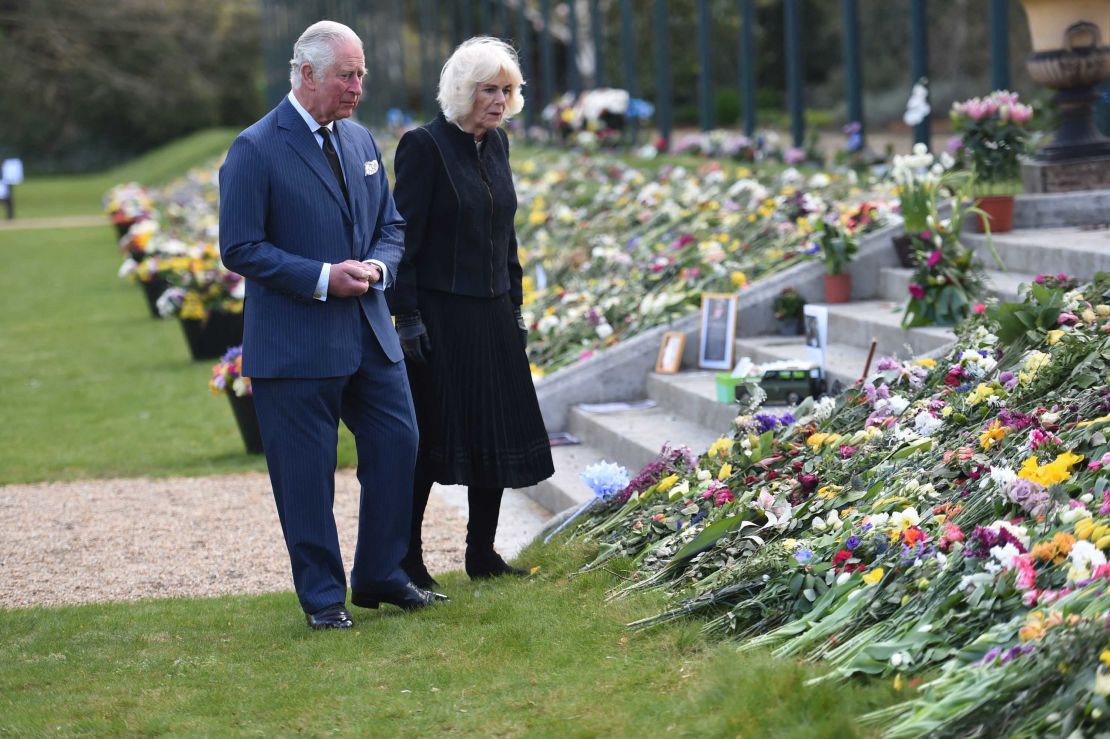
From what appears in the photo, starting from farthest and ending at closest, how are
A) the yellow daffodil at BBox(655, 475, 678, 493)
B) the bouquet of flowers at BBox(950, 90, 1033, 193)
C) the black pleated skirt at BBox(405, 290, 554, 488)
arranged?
the bouquet of flowers at BBox(950, 90, 1033, 193) < the yellow daffodil at BBox(655, 475, 678, 493) < the black pleated skirt at BBox(405, 290, 554, 488)

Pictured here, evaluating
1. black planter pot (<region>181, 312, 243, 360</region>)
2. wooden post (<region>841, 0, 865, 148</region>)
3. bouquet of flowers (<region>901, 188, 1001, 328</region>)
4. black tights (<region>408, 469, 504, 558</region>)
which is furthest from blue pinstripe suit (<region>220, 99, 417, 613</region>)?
wooden post (<region>841, 0, 865, 148</region>)

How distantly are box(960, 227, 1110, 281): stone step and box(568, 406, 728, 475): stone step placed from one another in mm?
1762

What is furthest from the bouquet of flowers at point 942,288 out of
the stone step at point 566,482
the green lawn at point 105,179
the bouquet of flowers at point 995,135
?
the green lawn at point 105,179

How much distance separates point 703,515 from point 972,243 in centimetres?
339

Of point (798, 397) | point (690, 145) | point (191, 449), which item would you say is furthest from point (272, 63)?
point (798, 397)

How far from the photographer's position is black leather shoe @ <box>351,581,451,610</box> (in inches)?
186

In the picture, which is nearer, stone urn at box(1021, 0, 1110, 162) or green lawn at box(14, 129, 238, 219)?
stone urn at box(1021, 0, 1110, 162)

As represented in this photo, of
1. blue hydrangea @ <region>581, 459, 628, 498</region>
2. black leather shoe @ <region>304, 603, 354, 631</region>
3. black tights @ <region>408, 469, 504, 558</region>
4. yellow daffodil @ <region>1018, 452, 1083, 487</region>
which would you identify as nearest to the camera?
yellow daffodil @ <region>1018, 452, 1083, 487</region>

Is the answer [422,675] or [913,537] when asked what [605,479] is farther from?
[913,537]

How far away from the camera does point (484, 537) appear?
5.11 meters

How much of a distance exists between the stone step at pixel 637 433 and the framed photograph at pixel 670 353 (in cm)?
29

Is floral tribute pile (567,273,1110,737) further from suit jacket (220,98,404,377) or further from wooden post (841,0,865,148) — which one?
wooden post (841,0,865,148)

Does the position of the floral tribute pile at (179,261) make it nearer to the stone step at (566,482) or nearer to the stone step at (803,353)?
the stone step at (566,482)

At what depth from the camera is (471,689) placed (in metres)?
3.92
